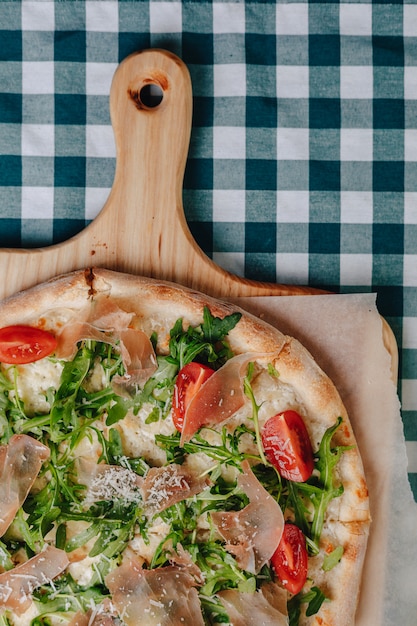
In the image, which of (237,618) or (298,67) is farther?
(298,67)

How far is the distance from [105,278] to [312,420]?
83 centimetres

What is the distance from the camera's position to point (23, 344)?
2379 millimetres

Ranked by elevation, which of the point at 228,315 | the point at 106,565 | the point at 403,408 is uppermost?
the point at 228,315

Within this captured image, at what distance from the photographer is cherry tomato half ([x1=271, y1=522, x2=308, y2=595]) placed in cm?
237

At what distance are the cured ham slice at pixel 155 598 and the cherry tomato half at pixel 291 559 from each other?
0.29 meters

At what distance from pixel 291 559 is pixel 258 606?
182mm

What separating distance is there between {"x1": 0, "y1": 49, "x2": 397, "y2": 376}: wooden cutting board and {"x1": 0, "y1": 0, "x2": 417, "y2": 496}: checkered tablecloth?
159mm

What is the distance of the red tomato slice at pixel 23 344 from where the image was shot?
2375 mm

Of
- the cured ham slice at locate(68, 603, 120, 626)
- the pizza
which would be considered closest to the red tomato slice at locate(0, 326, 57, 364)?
the pizza

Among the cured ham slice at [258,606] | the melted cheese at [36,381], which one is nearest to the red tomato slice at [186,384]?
the melted cheese at [36,381]

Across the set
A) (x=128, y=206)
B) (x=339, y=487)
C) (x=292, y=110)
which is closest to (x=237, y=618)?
(x=339, y=487)

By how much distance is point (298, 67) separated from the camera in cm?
267

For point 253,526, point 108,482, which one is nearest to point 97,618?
point 108,482

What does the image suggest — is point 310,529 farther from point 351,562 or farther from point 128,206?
point 128,206
